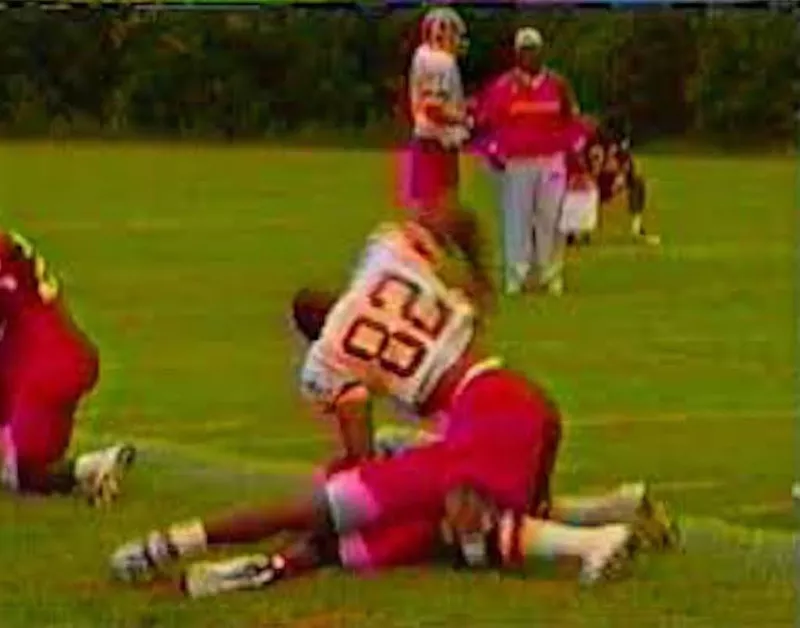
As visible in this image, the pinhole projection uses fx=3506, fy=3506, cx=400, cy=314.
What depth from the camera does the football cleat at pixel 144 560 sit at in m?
11.7

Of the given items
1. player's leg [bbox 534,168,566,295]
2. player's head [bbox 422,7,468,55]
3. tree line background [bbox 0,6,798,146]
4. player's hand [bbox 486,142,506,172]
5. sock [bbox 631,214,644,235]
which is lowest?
tree line background [bbox 0,6,798,146]

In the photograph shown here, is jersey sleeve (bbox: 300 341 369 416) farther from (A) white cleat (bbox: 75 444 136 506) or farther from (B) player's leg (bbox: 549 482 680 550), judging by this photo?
(A) white cleat (bbox: 75 444 136 506)

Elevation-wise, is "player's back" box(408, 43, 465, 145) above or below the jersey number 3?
below

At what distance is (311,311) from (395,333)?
747 millimetres

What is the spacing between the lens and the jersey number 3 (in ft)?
38.7

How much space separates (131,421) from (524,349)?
4891 millimetres

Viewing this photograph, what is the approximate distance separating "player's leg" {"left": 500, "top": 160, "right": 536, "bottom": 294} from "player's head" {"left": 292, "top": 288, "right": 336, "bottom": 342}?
1421 cm

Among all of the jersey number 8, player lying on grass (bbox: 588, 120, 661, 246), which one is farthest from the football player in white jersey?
the jersey number 8

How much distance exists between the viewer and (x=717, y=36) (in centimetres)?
5434

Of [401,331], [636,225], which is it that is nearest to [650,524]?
[401,331]

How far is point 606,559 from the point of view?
11.6m

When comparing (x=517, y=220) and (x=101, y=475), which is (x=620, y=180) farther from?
(x=101, y=475)

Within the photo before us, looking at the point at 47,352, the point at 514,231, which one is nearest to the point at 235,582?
the point at 47,352

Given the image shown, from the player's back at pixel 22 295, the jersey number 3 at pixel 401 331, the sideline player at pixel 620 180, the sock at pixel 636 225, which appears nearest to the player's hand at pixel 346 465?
the jersey number 3 at pixel 401 331
